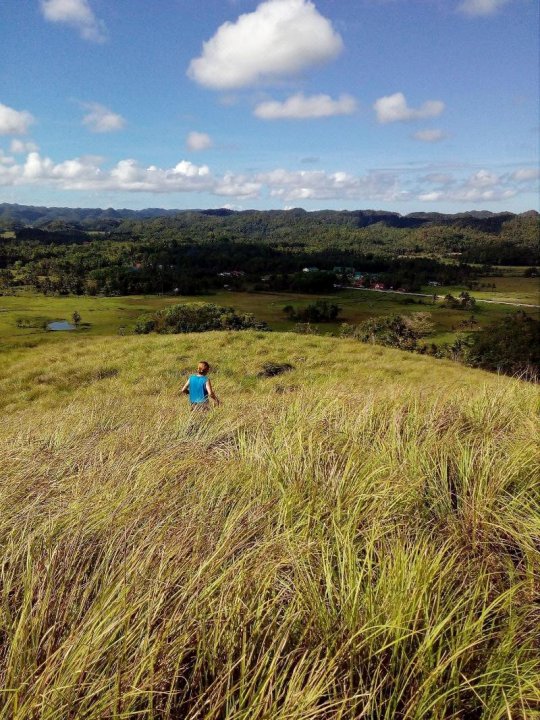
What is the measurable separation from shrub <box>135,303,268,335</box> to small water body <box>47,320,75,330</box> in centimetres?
2985

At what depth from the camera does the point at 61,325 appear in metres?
86.4

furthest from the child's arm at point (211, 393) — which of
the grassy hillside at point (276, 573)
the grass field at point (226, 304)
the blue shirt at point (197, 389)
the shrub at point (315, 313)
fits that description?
Result: the shrub at point (315, 313)

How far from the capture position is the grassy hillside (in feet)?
5.48

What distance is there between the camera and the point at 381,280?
165 metres

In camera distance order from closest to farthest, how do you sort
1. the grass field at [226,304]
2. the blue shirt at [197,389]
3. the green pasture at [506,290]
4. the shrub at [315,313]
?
the blue shirt at [197,389]
the grass field at [226,304]
the shrub at [315,313]
the green pasture at [506,290]

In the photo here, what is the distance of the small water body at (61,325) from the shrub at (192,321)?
97.9 feet

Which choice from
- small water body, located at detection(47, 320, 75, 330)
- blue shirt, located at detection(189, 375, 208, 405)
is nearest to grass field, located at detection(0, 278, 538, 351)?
small water body, located at detection(47, 320, 75, 330)

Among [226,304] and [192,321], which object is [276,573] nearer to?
[192,321]

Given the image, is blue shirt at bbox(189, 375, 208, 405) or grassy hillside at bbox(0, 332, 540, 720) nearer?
grassy hillside at bbox(0, 332, 540, 720)

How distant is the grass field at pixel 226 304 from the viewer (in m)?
85.6

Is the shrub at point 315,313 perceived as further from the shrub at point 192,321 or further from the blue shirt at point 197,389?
the blue shirt at point 197,389

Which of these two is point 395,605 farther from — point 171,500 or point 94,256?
point 94,256

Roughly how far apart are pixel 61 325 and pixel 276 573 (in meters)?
94.4

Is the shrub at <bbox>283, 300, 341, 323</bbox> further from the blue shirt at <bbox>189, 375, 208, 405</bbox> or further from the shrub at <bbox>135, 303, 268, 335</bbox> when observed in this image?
the blue shirt at <bbox>189, 375, 208, 405</bbox>
